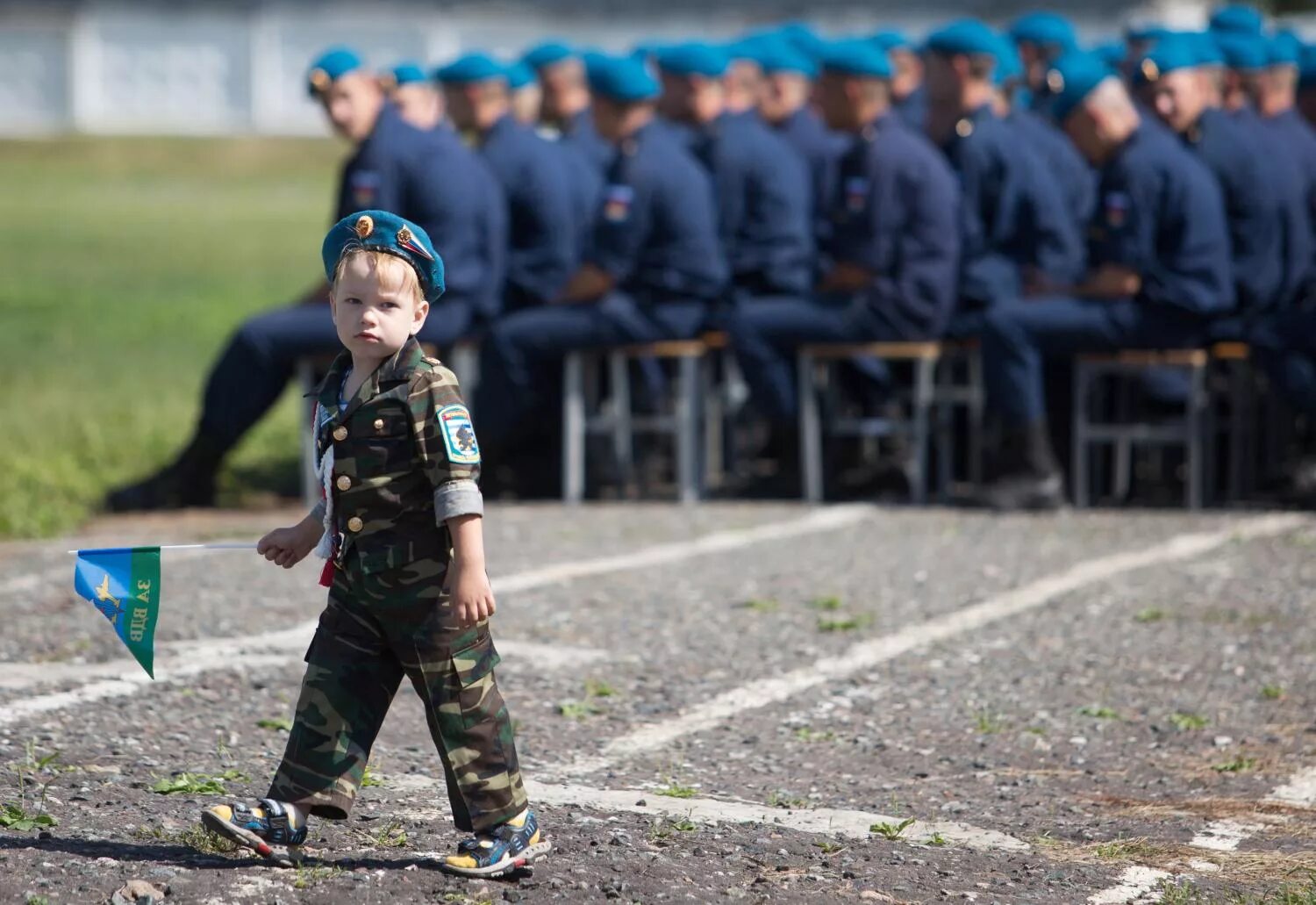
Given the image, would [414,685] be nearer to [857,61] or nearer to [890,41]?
[857,61]

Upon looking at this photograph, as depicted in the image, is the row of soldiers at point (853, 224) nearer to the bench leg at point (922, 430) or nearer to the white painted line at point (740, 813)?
the bench leg at point (922, 430)

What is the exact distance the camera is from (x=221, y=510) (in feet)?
35.9

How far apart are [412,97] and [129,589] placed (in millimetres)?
6564

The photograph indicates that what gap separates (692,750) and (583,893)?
4.47ft

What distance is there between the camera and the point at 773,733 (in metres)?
6.13

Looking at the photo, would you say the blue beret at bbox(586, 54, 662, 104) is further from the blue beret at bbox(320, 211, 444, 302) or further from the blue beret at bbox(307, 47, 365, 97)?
the blue beret at bbox(320, 211, 444, 302)

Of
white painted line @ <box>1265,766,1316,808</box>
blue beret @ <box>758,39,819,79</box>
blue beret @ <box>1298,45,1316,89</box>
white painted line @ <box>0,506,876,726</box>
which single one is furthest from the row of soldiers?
white painted line @ <box>1265,766,1316,808</box>

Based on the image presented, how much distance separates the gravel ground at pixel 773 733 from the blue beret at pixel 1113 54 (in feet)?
15.7

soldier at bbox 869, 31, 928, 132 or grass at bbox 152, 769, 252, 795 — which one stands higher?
soldier at bbox 869, 31, 928, 132

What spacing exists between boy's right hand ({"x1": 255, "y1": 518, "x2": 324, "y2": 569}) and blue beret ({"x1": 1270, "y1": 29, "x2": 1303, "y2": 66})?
774cm

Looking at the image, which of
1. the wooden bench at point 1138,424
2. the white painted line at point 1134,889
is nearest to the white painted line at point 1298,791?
the white painted line at point 1134,889

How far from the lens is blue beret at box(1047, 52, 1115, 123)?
1055cm

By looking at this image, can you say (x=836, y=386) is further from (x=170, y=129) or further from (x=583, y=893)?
(x=170, y=129)

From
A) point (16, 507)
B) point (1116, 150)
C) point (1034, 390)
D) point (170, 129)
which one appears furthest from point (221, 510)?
point (170, 129)
